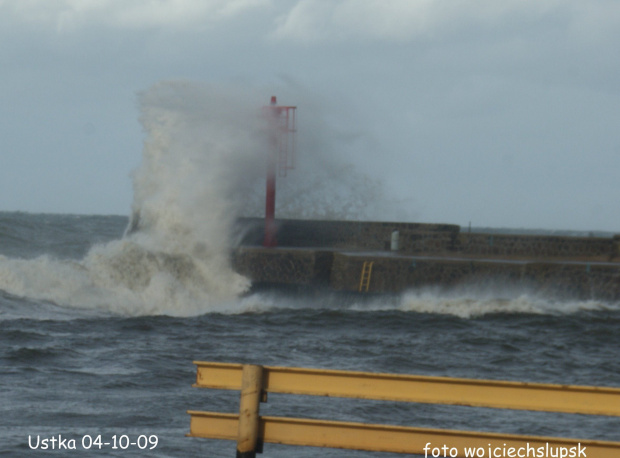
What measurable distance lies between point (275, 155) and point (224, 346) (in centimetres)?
715

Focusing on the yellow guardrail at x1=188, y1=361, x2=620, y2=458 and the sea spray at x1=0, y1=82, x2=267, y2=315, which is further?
the sea spray at x1=0, y1=82, x2=267, y2=315

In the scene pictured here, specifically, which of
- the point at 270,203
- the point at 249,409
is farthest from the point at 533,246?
the point at 249,409

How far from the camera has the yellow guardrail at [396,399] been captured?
293cm

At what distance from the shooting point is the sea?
214 inches

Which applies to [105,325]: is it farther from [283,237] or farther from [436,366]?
[283,237]

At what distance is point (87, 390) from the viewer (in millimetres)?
6094

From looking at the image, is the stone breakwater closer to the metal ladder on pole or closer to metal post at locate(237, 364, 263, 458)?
the metal ladder on pole

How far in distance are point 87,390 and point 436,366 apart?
3462mm

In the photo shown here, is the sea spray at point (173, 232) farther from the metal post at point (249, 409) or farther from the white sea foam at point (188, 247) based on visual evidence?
the metal post at point (249, 409)

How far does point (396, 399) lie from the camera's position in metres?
3.05

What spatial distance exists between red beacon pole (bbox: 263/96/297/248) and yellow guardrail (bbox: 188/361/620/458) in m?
12.0

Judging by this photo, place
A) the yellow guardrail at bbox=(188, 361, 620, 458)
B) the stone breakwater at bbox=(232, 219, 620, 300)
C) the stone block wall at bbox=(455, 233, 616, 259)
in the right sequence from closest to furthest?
the yellow guardrail at bbox=(188, 361, 620, 458) → the stone breakwater at bbox=(232, 219, 620, 300) → the stone block wall at bbox=(455, 233, 616, 259)

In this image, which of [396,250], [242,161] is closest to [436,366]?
[396,250]

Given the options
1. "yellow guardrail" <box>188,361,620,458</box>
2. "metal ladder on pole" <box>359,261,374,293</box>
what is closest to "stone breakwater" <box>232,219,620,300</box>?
"metal ladder on pole" <box>359,261,374,293</box>
